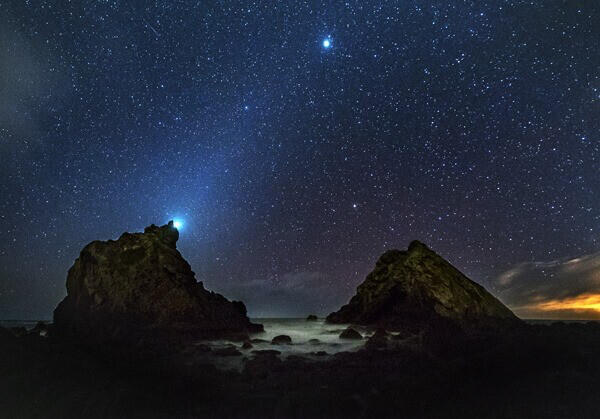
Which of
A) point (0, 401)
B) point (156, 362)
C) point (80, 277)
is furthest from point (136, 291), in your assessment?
point (0, 401)

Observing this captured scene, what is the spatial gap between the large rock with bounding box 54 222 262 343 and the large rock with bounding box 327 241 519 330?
35.2 ft

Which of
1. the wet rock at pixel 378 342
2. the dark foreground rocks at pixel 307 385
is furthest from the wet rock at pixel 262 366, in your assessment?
the wet rock at pixel 378 342

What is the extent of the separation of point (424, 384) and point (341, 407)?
4.47 meters

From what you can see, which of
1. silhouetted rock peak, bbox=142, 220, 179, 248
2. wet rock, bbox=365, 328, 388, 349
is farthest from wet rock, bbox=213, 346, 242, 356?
silhouetted rock peak, bbox=142, 220, 179, 248

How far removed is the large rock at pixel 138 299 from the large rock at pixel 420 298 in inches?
423

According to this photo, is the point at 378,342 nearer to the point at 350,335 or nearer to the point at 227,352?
the point at 350,335

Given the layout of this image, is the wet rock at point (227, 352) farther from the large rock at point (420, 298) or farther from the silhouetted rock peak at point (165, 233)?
the large rock at point (420, 298)

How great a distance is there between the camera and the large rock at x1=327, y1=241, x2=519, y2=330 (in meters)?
28.9

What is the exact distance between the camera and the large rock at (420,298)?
28.9 m

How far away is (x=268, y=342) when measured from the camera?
24.9m

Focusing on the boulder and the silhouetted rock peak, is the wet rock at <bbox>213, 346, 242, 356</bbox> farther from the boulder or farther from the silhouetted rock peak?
the silhouetted rock peak

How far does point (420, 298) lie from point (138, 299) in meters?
21.2

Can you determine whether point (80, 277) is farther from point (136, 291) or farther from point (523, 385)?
point (523, 385)

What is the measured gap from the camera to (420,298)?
30125mm
